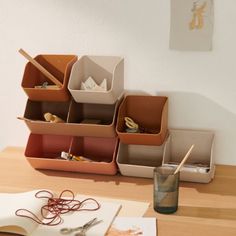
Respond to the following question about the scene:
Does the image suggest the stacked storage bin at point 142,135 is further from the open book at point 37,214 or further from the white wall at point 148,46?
the open book at point 37,214

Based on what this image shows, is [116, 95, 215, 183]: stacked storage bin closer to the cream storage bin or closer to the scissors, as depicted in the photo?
the cream storage bin

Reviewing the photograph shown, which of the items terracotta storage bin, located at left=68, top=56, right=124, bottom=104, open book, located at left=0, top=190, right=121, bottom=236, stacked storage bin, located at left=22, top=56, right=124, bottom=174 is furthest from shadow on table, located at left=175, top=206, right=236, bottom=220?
terracotta storage bin, located at left=68, top=56, right=124, bottom=104

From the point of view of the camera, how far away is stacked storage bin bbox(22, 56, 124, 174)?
1526 millimetres

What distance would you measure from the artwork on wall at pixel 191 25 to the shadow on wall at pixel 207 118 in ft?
0.56

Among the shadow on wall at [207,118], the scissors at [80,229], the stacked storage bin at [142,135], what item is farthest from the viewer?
the shadow on wall at [207,118]

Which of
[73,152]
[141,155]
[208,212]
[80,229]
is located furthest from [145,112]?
[80,229]

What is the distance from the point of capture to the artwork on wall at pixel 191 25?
1.54 m

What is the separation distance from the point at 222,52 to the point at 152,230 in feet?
2.19

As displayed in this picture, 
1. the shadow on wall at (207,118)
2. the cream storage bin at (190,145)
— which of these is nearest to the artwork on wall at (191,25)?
the shadow on wall at (207,118)

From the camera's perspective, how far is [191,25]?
156 cm

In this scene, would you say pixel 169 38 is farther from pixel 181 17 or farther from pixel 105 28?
pixel 105 28

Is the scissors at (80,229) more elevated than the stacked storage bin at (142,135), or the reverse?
the stacked storage bin at (142,135)

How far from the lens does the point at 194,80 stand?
1.60 meters

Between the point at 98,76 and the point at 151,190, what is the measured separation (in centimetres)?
46
